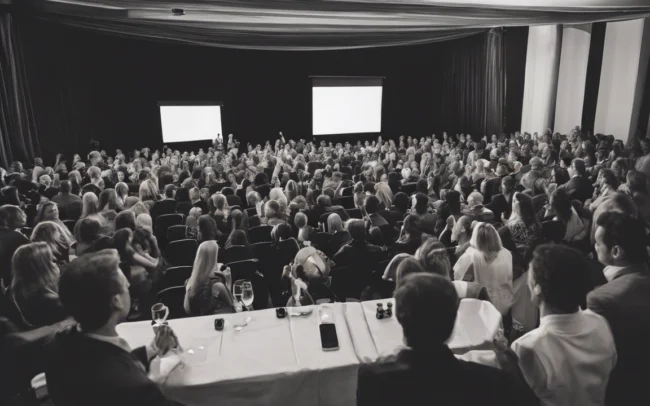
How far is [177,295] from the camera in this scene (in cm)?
397

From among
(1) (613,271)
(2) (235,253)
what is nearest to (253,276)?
(2) (235,253)

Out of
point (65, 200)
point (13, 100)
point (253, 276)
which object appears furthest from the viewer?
point (13, 100)

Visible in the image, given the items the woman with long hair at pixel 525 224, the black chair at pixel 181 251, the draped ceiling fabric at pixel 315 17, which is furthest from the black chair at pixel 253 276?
the draped ceiling fabric at pixel 315 17

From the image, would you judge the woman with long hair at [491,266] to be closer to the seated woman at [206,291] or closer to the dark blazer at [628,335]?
the dark blazer at [628,335]

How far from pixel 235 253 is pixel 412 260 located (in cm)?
263

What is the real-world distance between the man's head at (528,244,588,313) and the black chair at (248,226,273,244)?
4362 millimetres

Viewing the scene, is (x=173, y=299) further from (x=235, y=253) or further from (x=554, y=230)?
(x=554, y=230)

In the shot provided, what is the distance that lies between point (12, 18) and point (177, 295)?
11703mm

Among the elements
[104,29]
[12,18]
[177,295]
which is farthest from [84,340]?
[12,18]

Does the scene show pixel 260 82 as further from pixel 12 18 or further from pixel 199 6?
pixel 199 6

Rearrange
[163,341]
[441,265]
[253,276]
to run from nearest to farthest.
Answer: [163,341] < [441,265] < [253,276]

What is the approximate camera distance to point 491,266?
3646 mm

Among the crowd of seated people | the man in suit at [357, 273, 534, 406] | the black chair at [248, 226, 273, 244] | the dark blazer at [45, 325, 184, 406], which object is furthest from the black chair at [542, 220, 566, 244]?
the dark blazer at [45, 325, 184, 406]

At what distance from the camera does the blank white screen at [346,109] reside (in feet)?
64.6
